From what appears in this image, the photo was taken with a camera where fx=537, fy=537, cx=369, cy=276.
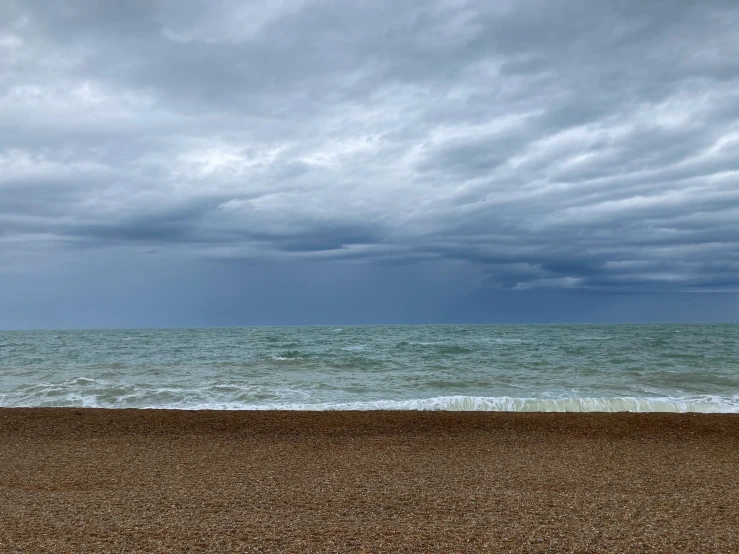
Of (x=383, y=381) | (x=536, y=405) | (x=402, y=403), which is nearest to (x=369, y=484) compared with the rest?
(x=402, y=403)

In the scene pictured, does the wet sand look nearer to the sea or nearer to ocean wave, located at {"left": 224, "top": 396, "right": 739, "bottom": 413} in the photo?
ocean wave, located at {"left": 224, "top": 396, "right": 739, "bottom": 413}

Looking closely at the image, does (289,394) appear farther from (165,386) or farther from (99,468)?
(99,468)

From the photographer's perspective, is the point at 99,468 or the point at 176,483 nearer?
the point at 176,483

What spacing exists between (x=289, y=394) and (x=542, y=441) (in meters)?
7.79

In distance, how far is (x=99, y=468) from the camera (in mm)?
6996

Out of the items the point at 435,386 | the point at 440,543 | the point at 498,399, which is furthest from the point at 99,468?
the point at 435,386

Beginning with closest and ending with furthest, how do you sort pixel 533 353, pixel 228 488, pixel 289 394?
pixel 228 488 → pixel 289 394 → pixel 533 353

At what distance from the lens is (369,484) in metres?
6.20

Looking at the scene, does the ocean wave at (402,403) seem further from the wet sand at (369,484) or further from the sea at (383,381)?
the wet sand at (369,484)

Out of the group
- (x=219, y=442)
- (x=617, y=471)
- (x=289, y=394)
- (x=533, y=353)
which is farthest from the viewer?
(x=533, y=353)

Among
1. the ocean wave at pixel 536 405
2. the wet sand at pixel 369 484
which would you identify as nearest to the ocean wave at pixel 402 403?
the ocean wave at pixel 536 405

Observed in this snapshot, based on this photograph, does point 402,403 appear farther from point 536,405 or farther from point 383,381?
point 383,381

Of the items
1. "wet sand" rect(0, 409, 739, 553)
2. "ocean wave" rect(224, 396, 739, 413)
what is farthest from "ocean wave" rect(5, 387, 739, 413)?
"wet sand" rect(0, 409, 739, 553)

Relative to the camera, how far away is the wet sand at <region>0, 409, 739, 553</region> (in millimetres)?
4605
